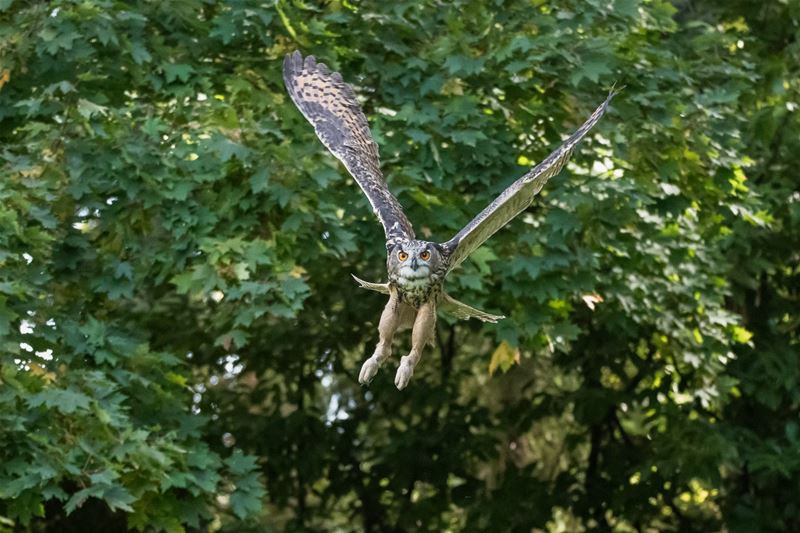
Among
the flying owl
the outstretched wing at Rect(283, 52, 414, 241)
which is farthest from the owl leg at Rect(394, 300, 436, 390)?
the outstretched wing at Rect(283, 52, 414, 241)

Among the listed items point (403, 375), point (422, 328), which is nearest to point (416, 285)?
point (422, 328)

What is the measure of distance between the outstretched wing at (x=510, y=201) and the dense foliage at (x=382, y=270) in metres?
2.92

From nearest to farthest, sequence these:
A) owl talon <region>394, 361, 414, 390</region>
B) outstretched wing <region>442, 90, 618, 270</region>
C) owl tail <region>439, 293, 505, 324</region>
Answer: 1. owl talon <region>394, 361, 414, 390</region>
2. outstretched wing <region>442, 90, 618, 270</region>
3. owl tail <region>439, 293, 505, 324</region>

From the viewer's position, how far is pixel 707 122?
1138cm

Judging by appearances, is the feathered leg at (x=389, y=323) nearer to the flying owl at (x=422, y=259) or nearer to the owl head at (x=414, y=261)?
the flying owl at (x=422, y=259)

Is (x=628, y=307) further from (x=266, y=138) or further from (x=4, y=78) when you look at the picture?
(x=4, y=78)

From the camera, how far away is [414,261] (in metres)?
6.25

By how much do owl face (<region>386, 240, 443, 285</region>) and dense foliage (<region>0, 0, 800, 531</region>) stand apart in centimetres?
288

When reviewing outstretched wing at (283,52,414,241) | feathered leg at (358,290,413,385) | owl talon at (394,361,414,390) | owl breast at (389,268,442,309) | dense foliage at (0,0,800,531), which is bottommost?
dense foliage at (0,0,800,531)

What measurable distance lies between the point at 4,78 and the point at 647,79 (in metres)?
4.03

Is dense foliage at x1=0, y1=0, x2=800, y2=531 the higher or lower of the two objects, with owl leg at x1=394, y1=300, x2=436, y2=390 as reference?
lower

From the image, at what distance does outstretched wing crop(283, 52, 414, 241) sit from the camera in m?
6.83

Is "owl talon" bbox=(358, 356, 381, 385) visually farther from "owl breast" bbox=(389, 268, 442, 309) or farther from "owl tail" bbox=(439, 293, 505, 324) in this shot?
"owl tail" bbox=(439, 293, 505, 324)

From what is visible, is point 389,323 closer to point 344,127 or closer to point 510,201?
point 510,201
